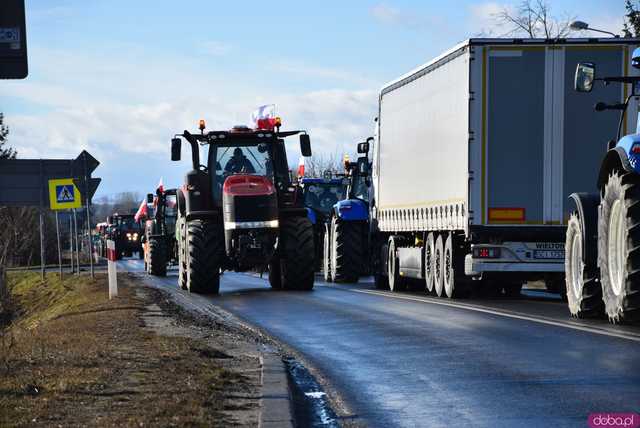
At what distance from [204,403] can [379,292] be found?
17104 mm

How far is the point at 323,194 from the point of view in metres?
36.4

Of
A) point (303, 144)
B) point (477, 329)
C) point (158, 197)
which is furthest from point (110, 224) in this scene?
point (477, 329)

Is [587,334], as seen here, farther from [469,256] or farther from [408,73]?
[408,73]

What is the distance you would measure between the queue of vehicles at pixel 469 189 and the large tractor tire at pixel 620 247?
0.8 inches

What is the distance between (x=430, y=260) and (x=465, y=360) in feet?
39.6

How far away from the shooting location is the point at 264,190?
25859mm

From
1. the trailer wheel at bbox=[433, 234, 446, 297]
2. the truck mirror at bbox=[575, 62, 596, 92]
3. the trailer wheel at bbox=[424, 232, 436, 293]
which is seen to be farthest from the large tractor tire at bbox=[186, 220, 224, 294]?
the truck mirror at bbox=[575, 62, 596, 92]

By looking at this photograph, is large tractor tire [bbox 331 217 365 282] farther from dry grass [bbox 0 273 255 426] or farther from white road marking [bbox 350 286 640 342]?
dry grass [bbox 0 273 255 426]

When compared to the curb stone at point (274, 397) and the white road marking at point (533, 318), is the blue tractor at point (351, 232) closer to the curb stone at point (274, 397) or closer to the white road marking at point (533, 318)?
the white road marking at point (533, 318)

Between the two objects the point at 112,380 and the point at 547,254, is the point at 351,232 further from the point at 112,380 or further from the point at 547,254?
the point at 112,380

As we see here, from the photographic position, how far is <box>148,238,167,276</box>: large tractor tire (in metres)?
41.4

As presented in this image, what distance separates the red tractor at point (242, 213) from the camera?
2558cm

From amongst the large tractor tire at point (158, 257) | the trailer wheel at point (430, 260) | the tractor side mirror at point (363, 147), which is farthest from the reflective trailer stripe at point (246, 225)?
the large tractor tire at point (158, 257)

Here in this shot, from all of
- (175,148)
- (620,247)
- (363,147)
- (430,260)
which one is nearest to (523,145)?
(430,260)
